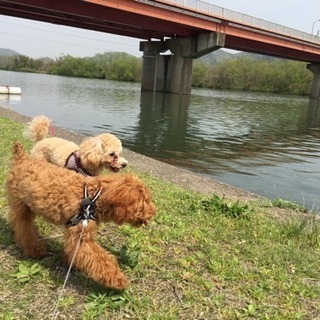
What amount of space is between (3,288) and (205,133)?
17.1m

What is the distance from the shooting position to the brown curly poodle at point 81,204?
2.86m

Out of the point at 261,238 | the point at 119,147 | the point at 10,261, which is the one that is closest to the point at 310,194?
the point at 261,238

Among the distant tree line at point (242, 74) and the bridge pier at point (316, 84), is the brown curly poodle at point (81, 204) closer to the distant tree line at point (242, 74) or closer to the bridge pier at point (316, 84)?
the bridge pier at point (316, 84)

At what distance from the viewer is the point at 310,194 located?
10289mm

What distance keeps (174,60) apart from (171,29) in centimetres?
820

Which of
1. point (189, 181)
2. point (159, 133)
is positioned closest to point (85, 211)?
point (189, 181)

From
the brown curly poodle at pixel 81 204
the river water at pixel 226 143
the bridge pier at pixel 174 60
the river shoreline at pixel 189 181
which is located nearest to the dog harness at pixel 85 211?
the brown curly poodle at pixel 81 204

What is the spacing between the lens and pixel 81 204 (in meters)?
2.92

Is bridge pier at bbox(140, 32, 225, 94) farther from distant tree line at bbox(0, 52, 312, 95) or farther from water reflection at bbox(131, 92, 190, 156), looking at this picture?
distant tree line at bbox(0, 52, 312, 95)

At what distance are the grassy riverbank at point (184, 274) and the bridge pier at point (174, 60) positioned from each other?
3825cm

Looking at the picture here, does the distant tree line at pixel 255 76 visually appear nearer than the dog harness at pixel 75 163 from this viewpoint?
No

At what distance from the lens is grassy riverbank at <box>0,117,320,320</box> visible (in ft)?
9.74

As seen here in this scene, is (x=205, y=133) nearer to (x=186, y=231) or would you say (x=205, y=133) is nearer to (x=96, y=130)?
(x=96, y=130)

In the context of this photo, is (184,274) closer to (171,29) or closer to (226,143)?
(226,143)
